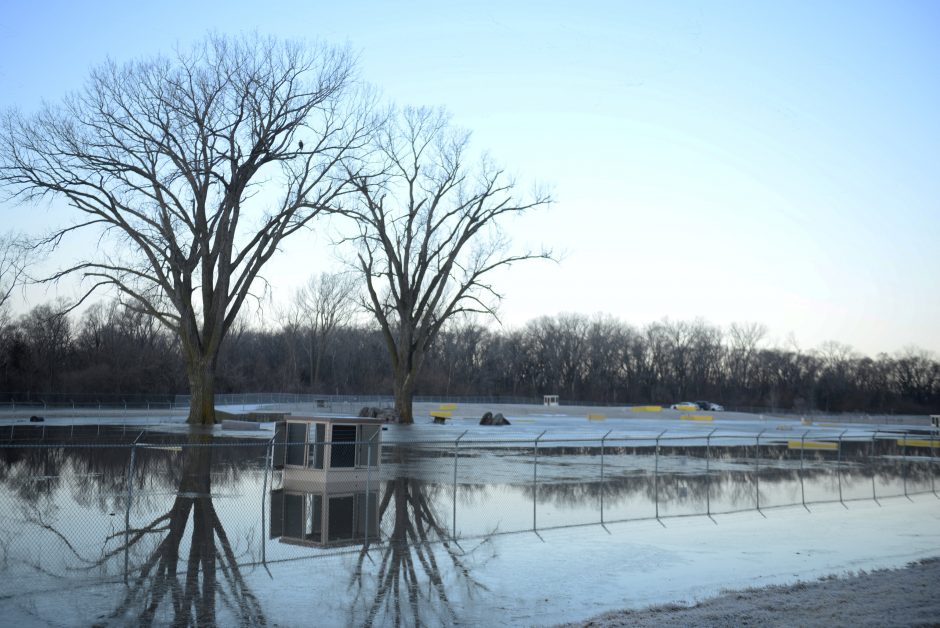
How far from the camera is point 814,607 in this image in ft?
31.9

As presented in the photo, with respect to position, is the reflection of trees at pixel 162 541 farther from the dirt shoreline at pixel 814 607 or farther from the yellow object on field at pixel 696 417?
the yellow object on field at pixel 696 417

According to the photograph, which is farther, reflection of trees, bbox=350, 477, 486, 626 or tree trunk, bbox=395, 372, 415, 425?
tree trunk, bbox=395, 372, 415, 425

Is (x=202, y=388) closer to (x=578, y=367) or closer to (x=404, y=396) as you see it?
(x=404, y=396)

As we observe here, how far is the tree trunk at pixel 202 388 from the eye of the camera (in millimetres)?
43125

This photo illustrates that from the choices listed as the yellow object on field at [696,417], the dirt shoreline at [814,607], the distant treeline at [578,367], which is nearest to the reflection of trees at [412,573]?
the dirt shoreline at [814,607]

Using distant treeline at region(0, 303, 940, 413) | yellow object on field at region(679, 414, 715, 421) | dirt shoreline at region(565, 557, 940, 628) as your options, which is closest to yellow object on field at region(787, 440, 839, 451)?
yellow object on field at region(679, 414, 715, 421)

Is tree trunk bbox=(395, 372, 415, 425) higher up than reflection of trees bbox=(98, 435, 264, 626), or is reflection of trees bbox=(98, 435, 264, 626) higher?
tree trunk bbox=(395, 372, 415, 425)

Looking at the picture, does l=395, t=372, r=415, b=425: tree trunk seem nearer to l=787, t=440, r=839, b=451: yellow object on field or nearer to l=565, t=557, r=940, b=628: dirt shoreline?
l=787, t=440, r=839, b=451: yellow object on field

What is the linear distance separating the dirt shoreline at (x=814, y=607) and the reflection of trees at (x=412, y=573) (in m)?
1.88

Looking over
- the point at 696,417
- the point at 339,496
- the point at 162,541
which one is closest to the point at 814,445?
the point at 696,417

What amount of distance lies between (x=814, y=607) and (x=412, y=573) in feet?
17.1

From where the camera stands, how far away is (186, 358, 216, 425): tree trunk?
43.1 metres

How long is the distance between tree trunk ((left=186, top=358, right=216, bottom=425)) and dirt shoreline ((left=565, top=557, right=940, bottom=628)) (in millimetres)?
36416

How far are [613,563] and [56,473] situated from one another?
17.3 m
